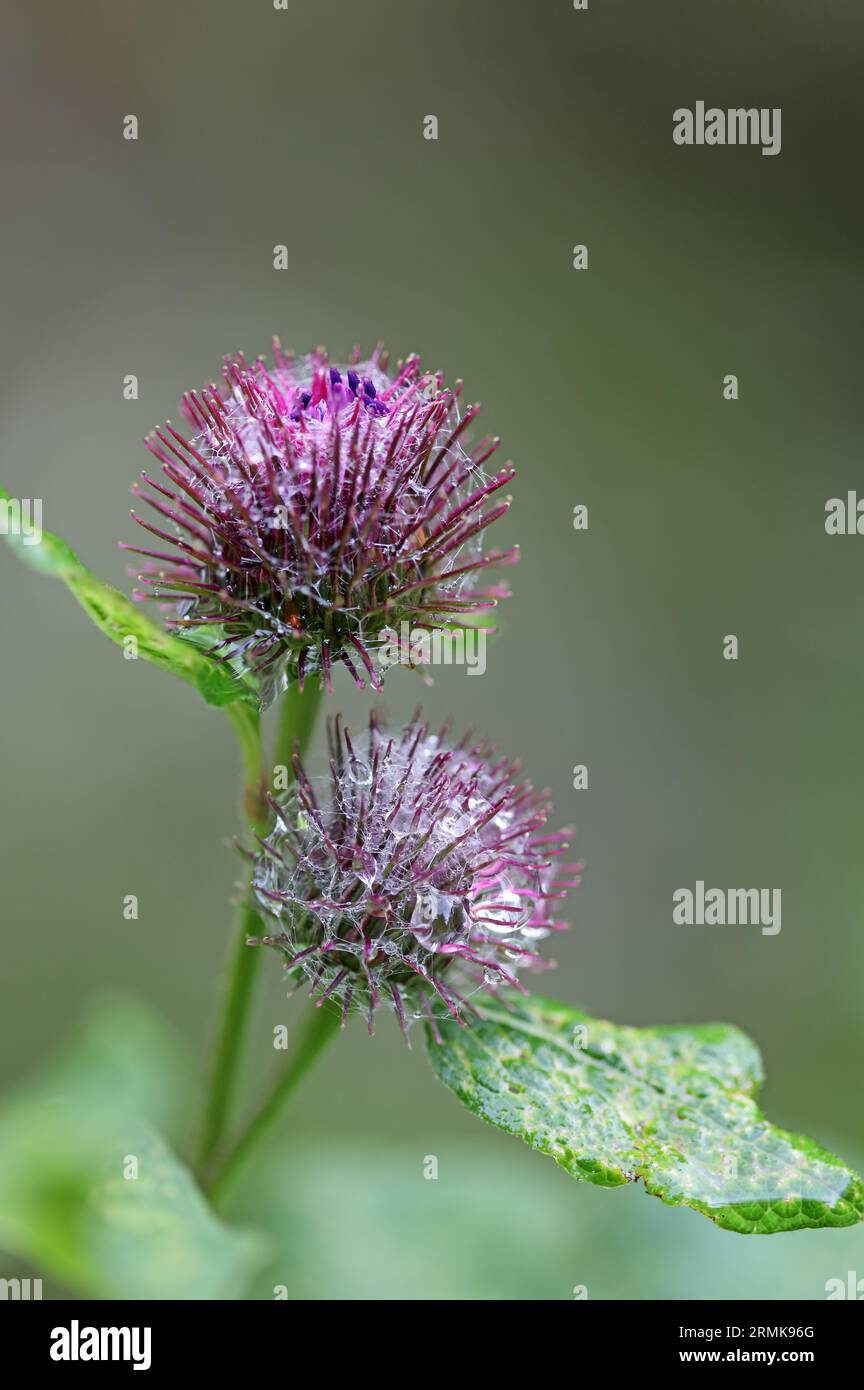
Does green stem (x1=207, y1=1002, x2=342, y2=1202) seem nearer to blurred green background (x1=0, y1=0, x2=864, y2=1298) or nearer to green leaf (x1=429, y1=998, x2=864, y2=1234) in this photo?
green leaf (x1=429, y1=998, x2=864, y2=1234)

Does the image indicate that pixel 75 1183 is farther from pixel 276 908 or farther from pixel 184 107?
pixel 184 107

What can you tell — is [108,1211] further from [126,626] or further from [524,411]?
[524,411]

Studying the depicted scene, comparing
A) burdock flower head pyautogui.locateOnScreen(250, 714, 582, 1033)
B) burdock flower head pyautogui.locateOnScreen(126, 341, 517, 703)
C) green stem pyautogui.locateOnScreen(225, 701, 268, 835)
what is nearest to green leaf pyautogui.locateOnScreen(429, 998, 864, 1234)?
burdock flower head pyautogui.locateOnScreen(250, 714, 582, 1033)

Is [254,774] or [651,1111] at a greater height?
[254,774]

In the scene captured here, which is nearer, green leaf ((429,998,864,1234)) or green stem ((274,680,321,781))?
green leaf ((429,998,864,1234))

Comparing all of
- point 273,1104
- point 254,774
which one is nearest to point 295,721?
point 254,774
